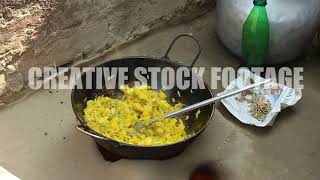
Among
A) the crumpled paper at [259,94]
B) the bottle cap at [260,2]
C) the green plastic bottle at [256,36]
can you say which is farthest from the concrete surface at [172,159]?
the bottle cap at [260,2]

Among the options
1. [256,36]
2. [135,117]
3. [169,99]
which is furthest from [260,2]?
[135,117]

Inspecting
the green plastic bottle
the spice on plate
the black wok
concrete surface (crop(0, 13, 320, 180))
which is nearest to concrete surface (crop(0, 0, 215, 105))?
concrete surface (crop(0, 13, 320, 180))

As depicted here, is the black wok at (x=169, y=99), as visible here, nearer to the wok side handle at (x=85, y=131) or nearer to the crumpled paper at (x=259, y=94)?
the wok side handle at (x=85, y=131)

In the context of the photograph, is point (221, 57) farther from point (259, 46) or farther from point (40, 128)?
point (40, 128)

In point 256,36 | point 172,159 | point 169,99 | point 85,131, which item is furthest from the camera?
point 256,36

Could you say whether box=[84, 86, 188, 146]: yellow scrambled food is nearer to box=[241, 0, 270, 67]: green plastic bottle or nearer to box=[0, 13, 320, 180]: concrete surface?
box=[0, 13, 320, 180]: concrete surface

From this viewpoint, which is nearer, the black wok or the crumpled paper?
the black wok

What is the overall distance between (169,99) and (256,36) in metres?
0.56

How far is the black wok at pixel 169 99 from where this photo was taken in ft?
5.78

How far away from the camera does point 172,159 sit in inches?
77.9

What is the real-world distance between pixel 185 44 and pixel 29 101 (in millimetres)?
941

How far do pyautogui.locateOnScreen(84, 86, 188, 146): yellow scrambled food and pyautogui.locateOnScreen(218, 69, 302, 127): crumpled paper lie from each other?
0.96ft

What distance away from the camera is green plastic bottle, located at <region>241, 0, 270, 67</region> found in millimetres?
2301

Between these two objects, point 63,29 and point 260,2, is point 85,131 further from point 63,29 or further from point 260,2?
point 260,2
